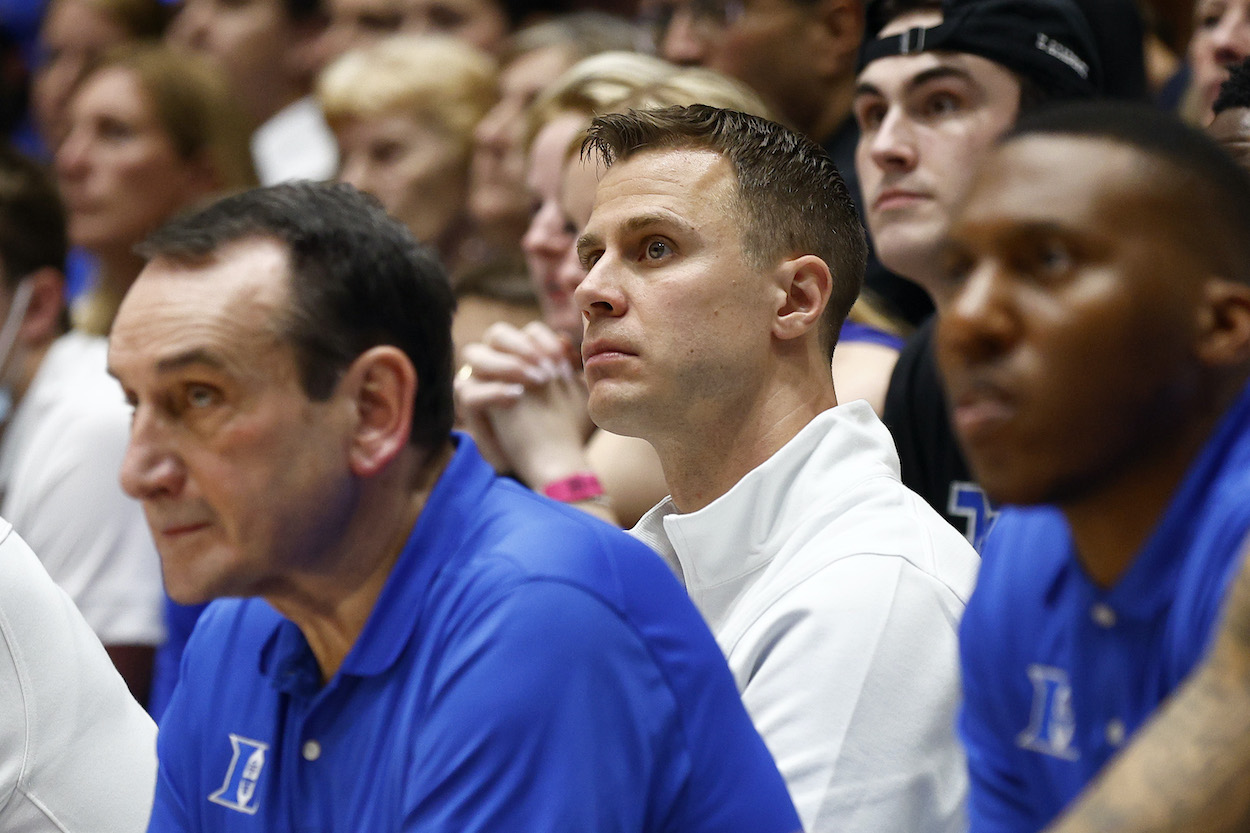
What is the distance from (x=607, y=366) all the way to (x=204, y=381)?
0.67m

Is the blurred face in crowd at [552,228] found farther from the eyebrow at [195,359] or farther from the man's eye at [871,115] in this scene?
the eyebrow at [195,359]

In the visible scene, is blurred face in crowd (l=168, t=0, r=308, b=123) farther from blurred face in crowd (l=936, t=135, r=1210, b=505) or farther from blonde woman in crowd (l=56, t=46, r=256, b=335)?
blurred face in crowd (l=936, t=135, r=1210, b=505)

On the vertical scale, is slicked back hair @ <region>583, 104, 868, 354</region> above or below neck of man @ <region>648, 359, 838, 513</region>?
above

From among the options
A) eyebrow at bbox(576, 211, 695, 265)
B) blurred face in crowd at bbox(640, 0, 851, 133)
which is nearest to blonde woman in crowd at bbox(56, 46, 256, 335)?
blurred face in crowd at bbox(640, 0, 851, 133)

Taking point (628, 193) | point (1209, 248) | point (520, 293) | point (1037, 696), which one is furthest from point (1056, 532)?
point (520, 293)

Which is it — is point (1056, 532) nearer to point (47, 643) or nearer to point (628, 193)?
point (628, 193)

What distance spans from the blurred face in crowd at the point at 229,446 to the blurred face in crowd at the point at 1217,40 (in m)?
2.11

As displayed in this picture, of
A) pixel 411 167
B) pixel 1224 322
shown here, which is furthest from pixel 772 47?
pixel 1224 322

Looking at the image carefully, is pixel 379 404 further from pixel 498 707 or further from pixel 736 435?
pixel 736 435

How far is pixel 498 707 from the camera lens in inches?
68.0

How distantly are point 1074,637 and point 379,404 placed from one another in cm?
91

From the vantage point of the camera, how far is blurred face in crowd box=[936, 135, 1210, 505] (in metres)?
1.36

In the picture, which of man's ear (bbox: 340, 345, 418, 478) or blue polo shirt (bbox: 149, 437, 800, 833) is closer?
blue polo shirt (bbox: 149, 437, 800, 833)

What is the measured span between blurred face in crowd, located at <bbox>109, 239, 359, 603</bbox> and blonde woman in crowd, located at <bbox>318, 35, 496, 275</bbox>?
8.91ft
